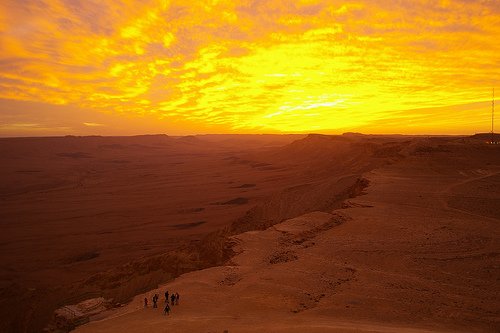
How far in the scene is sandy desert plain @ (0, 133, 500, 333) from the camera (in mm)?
9734

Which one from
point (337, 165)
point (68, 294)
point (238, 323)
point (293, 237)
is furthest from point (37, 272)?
point (337, 165)

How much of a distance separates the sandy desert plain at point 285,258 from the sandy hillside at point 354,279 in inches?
2.2

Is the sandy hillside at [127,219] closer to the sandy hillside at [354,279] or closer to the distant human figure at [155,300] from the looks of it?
the distant human figure at [155,300]

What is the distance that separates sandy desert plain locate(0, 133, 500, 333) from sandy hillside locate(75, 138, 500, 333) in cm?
6

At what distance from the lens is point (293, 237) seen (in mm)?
15391

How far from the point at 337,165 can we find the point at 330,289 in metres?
40.2

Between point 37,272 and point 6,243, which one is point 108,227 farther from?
point 37,272

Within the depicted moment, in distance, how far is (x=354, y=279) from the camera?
38.0ft

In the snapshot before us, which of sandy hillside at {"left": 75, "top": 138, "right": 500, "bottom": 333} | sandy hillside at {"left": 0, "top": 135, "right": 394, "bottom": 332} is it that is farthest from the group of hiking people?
sandy hillside at {"left": 0, "top": 135, "right": 394, "bottom": 332}

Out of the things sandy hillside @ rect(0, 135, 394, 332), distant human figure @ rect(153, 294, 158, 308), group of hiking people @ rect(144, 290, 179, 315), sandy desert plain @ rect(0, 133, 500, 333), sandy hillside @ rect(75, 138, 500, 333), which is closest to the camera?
sandy hillside @ rect(75, 138, 500, 333)

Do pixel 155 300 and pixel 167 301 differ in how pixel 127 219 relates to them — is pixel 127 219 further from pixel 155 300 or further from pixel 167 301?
pixel 167 301

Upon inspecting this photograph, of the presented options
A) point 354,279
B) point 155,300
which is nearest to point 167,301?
point 155,300

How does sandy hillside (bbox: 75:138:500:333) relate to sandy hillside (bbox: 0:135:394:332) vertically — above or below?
above

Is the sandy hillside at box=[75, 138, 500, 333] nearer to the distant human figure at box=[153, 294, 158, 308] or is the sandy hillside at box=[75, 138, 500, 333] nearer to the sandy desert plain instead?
the sandy desert plain
